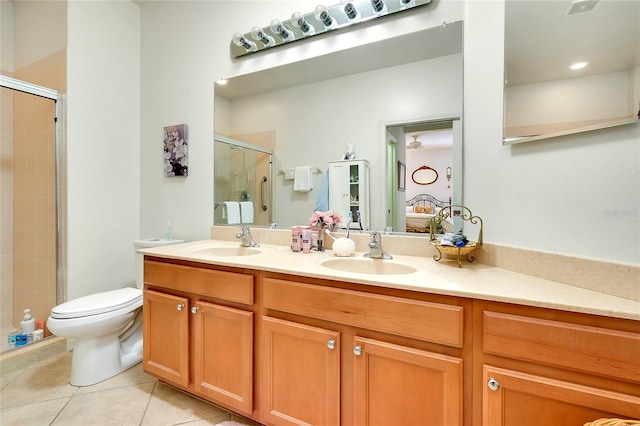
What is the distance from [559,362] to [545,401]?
13cm

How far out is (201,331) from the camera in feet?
4.54

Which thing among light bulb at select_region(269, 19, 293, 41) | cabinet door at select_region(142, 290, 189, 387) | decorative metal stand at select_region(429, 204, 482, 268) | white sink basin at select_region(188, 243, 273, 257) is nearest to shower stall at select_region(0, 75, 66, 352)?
cabinet door at select_region(142, 290, 189, 387)

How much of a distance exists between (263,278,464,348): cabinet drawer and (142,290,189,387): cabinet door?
563 millimetres

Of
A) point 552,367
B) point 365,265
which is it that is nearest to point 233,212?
point 365,265

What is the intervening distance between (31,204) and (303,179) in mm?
2299

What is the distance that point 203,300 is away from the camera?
1.39 metres

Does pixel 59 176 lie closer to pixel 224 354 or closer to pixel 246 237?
pixel 246 237

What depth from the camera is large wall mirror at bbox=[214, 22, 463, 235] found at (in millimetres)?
1418

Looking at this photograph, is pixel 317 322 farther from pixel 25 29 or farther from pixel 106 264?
pixel 25 29

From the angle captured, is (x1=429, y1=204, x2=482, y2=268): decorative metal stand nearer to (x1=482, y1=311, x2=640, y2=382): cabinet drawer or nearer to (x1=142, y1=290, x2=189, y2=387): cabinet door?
(x1=482, y1=311, x2=640, y2=382): cabinet drawer

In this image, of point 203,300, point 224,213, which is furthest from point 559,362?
point 224,213

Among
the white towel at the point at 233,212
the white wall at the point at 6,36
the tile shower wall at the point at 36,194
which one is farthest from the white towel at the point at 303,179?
the white wall at the point at 6,36

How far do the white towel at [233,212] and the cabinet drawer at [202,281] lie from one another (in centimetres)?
59

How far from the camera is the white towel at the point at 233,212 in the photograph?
2.02m
